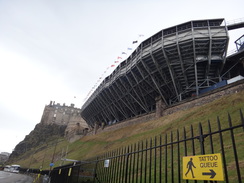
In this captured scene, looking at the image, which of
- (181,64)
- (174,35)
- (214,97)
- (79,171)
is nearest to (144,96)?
(181,64)

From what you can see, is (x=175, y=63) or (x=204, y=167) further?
(x=175, y=63)

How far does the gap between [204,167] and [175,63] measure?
95.0 feet

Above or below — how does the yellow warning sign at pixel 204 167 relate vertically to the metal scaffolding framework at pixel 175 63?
A: below

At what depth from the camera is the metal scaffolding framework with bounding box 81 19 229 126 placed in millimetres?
27875

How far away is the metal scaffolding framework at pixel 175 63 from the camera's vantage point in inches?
1097

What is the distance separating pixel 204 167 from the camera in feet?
9.38

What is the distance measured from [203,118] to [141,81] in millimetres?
18224

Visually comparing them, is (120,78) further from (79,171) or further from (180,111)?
(79,171)

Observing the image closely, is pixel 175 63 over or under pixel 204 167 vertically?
over

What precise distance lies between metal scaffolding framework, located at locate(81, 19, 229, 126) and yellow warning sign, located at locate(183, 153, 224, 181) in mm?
27384

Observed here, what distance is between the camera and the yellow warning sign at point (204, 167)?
266 cm

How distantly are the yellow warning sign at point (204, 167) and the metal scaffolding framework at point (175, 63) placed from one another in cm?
2738

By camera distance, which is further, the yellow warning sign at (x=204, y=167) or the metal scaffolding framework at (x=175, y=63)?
the metal scaffolding framework at (x=175, y=63)

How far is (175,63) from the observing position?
3017 centimetres
